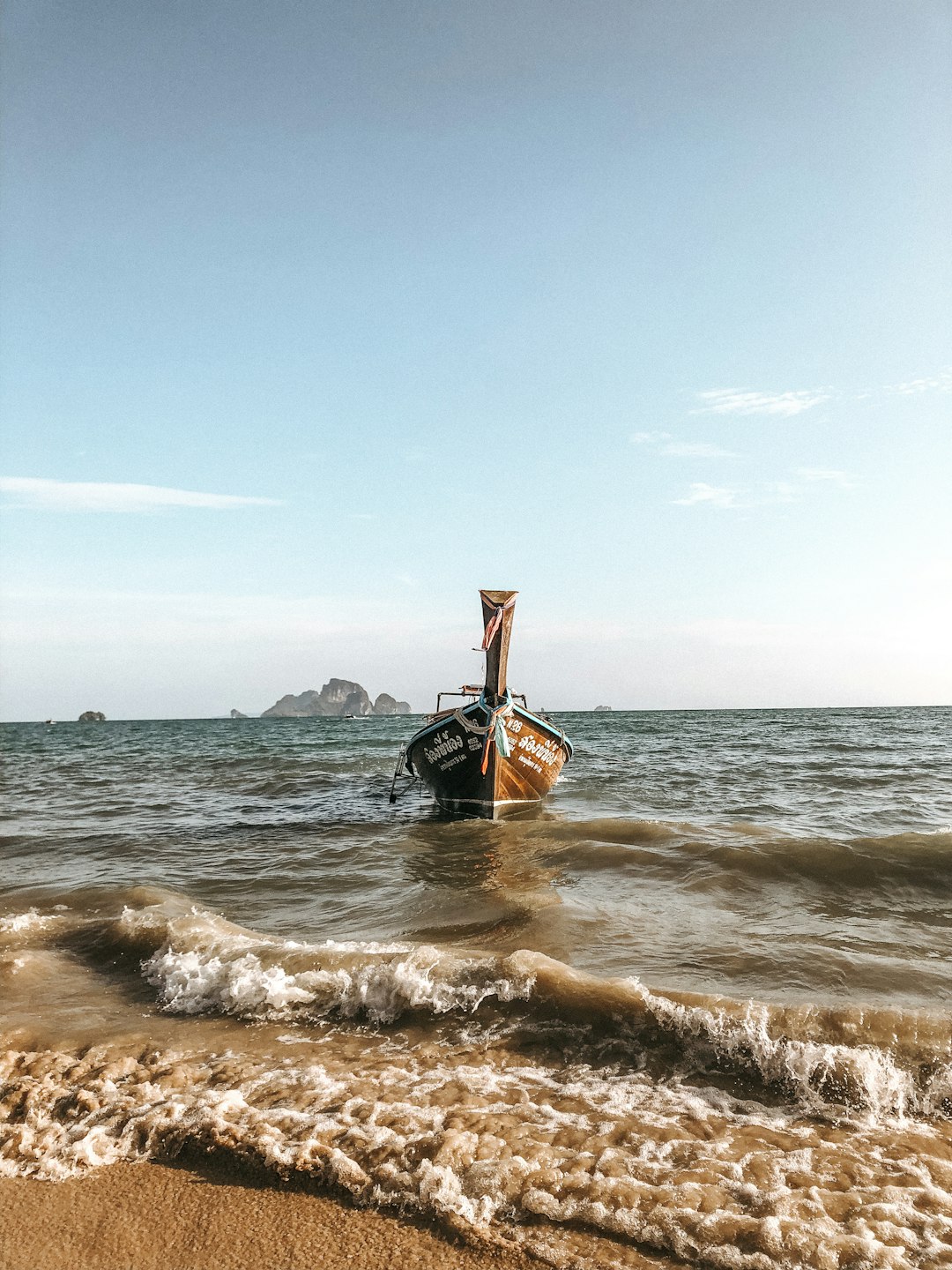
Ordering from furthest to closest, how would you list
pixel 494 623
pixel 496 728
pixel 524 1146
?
pixel 496 728 → pixel 494 623 → pixel 524 1146

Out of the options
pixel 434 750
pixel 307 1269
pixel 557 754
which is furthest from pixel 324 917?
pixel 557 754

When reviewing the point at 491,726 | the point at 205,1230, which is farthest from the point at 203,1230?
the point at 491,726

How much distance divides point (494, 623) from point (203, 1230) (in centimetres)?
1004

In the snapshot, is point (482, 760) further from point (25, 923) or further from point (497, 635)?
point (25, 923)

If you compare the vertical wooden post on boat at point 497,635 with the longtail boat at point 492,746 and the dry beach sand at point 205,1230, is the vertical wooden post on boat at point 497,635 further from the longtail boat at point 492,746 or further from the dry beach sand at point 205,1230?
the dry beach sand at point 205,1230

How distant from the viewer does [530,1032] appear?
4.26m

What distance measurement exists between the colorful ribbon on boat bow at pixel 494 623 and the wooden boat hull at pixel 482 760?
108 centimetres

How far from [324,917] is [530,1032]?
10.9 feet

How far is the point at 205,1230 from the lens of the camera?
275cm

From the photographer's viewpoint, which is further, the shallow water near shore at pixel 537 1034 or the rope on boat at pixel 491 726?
the rope on boat at pixel 491 726

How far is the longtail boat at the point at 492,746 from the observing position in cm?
1260

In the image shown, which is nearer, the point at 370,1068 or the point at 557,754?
the point at 370,1068

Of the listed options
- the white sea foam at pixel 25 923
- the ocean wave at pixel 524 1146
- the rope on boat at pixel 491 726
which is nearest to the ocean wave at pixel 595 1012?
the ocean wave at pixel 524 1146

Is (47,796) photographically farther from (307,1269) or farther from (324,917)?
(307,1269)
